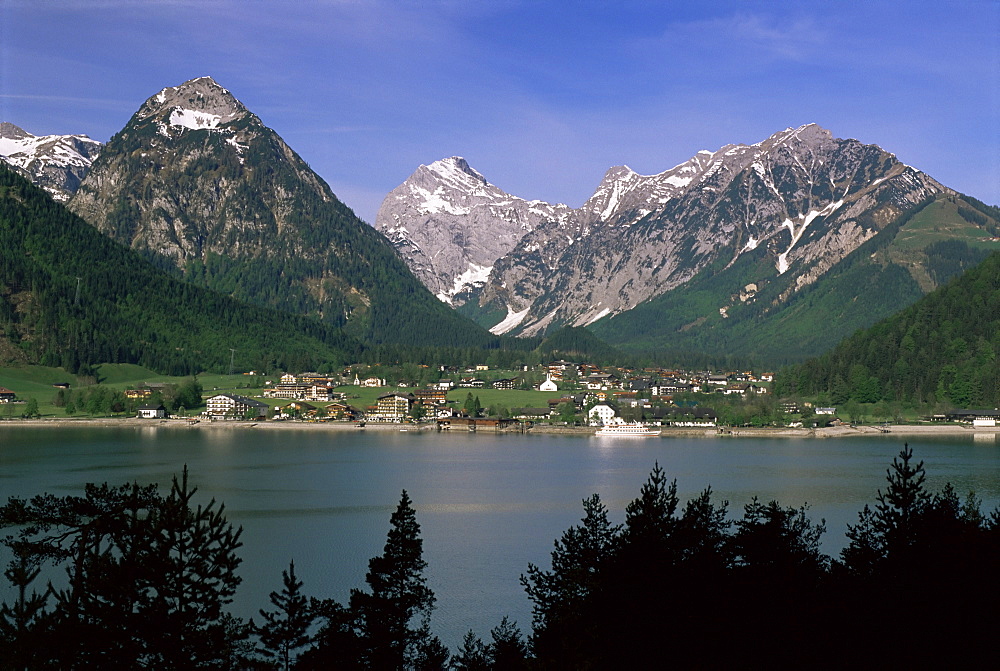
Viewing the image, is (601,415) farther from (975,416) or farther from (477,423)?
(975,416)

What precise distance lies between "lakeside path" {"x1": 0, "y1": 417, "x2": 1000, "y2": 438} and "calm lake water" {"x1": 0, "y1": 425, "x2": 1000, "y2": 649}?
5.61 meters

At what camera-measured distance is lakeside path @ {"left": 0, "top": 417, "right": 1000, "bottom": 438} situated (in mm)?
131500

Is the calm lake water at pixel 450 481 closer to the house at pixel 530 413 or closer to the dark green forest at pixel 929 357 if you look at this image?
the house at pixel 530 413

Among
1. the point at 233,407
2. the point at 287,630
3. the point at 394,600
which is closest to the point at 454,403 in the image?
the point at 233,407

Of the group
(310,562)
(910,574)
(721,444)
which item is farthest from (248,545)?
(721,444)

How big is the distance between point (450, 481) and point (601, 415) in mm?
70633

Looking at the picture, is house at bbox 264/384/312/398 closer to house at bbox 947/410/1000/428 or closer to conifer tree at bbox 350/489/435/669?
house at bbox 947/410/1000/428

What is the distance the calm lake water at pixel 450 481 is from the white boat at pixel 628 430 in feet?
21.2

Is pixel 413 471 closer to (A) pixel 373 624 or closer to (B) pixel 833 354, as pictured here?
(A) pixel 373 624

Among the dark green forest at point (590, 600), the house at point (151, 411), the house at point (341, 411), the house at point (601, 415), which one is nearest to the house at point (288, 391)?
the house at point (341, 411)

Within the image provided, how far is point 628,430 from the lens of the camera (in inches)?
5546

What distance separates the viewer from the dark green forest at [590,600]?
74.5 ft

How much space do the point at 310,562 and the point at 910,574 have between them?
27.9 m

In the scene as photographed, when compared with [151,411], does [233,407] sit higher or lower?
higher
